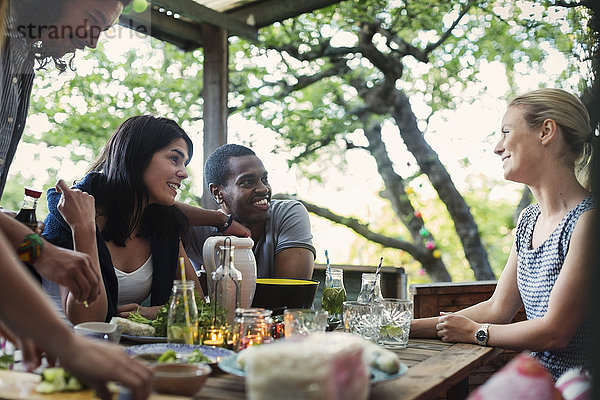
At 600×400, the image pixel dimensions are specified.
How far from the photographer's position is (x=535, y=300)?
1835 mm

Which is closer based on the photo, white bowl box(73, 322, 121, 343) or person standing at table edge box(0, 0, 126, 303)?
white bowl box(73, 322, 121, 343)

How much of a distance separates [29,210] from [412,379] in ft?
3.44

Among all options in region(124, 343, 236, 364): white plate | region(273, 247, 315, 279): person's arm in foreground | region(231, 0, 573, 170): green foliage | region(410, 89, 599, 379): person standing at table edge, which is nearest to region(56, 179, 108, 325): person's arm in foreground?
region(124, 343, 236, 364): white plate

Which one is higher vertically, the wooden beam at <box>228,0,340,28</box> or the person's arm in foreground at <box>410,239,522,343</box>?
the wooden beam at <box>228,0,340,28</box>

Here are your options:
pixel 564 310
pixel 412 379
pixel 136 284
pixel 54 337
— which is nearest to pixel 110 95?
pixel 136 284

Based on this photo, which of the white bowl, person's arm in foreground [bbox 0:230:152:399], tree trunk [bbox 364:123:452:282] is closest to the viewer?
person's arm in foreground [bbox 0:230:152:399]

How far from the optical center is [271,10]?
466cm

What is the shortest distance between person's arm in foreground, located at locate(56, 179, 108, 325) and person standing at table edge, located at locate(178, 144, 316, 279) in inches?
33.4

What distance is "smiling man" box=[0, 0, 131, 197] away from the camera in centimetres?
218

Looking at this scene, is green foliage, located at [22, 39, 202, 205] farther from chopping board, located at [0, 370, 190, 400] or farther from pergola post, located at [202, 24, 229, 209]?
chopping board, located at [0, 370, 190, 400]

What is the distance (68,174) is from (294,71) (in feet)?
9.30

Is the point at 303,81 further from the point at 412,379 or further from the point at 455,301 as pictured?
the point at 412,379

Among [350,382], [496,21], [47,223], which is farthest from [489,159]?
[350,382]

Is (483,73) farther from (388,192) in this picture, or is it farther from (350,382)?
(350,382)
